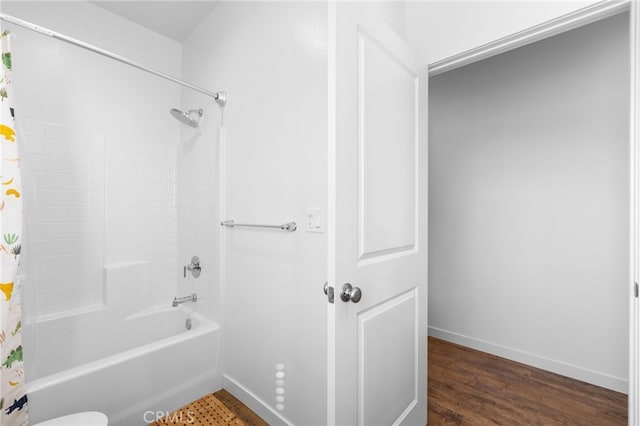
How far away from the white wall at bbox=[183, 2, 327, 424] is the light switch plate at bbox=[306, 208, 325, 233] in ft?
0.13

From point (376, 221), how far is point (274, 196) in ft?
2.24

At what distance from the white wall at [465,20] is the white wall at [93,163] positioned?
75.1 inches

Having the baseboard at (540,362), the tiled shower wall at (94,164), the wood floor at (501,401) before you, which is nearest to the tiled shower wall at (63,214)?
the tiled shower wall at (94,164)

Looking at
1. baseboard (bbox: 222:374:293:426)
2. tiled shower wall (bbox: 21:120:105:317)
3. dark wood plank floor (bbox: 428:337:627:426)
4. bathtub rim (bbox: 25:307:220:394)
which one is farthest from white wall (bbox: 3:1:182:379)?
dark wood plank floor (bbox: 428:337:627:426)

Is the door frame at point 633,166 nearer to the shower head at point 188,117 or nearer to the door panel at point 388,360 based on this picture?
the door panel at point 388,360

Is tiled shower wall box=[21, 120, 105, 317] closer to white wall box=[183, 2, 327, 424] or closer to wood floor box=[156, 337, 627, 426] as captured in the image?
white wall box=[183, 2, 327, 424]

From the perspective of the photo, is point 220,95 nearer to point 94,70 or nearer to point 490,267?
point 94,70

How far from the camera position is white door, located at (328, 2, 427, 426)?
0.96 meters

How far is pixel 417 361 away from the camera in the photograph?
145 cm

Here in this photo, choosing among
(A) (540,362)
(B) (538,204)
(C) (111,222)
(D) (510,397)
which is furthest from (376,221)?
(A) (540,362)

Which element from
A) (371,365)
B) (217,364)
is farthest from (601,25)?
(217,364)

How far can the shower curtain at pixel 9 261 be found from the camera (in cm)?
114

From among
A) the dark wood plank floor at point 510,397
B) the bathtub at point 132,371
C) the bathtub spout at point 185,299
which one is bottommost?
the dark wood plank floor at point 510,397

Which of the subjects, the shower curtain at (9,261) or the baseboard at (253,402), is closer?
the shower curtain at (9,261)
